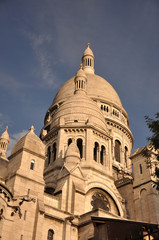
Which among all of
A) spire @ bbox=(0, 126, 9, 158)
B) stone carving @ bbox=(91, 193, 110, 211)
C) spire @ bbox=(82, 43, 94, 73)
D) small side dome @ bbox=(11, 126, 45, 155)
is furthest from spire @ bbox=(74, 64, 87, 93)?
small side dome @ bbox=(11, 126, 45, 155)

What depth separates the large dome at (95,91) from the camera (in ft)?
205

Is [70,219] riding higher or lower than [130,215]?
lower

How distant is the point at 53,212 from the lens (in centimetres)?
3030

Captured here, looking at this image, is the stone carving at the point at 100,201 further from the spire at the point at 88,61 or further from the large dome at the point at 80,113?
the spire at the point at 88,61

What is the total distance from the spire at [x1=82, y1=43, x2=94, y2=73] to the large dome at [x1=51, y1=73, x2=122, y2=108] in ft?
19.5

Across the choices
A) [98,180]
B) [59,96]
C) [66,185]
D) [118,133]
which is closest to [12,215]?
[66,185]

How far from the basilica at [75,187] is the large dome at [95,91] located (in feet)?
29.4

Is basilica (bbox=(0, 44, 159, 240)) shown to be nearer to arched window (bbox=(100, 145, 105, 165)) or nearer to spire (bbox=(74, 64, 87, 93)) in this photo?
arched window (bbox=(100, 145, 105, 165))

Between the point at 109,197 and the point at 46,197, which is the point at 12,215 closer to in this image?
the point at 46,197

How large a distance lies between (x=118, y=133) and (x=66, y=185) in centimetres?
2780

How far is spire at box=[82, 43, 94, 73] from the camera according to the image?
74.2 metres

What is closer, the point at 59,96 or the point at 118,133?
the point at 118,133

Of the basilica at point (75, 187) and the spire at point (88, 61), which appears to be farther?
the spire at point (88, 61)

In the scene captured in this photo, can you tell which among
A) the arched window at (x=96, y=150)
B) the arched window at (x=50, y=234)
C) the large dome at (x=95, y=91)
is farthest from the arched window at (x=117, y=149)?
the arched window at (x=50, y=234)
